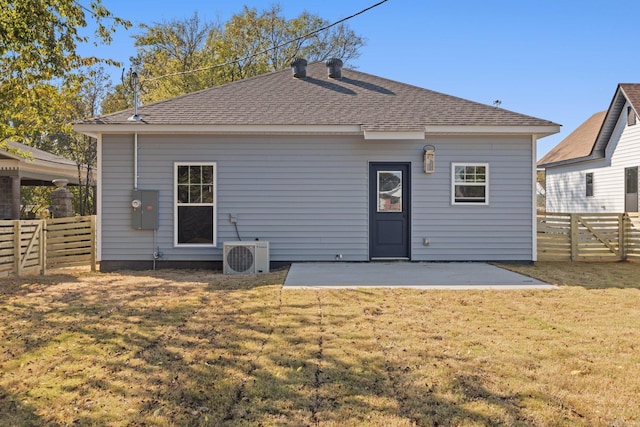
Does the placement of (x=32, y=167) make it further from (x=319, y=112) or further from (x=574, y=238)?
(x=574, y=238)

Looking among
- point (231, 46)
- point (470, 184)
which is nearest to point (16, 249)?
point (470, 184)

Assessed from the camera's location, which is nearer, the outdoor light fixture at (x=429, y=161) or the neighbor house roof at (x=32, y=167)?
the outdoor light fixture at (x=429, y=161)

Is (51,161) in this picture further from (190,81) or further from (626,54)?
(626,54)

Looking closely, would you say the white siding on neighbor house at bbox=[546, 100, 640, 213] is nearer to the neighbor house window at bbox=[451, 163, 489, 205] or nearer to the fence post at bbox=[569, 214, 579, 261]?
the fence post at bbox=[569, 214, 579, 261]

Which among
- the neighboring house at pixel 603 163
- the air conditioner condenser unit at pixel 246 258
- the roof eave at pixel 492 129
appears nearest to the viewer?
the air conditioner condenser unit at pixel 246 258

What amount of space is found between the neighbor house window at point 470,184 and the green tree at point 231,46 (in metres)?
15.9

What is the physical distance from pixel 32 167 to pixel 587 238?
16018 millimetres

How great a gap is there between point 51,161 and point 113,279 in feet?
34.3

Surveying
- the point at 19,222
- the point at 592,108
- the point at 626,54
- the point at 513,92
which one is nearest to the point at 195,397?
the point at 19,222

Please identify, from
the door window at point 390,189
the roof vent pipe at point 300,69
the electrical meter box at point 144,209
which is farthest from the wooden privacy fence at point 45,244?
the door window at point 390,189

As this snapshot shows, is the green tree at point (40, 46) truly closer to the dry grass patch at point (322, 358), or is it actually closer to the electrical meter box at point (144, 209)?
the electrical meter box at point (144, 209)

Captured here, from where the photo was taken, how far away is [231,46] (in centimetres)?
2355

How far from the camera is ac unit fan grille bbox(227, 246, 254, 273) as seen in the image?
8.43 meters

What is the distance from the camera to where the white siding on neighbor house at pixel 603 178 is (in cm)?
1521
